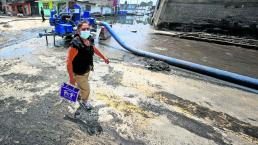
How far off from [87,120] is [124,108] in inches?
36.1

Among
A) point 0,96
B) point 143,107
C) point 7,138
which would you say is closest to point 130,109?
point 143,107

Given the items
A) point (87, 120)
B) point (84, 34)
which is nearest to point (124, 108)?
point (87, 120)

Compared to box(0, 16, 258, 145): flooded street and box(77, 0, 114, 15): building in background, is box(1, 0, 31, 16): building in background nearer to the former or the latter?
box(77, 0, 114, 15): building in background

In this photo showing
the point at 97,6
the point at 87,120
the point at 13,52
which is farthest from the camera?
the point at 97,6

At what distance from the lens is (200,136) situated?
3.90m

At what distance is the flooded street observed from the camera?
3725 mm

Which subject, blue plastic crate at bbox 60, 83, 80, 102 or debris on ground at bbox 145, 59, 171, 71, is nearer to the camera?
blue plastic crate at bbox 60, 83, 80, 102

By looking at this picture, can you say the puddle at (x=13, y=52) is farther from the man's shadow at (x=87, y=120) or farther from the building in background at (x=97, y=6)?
the building in background at (x=97, y=6)

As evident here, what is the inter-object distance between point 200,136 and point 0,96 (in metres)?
4.41

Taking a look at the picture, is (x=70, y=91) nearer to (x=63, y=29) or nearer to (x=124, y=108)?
(x=124, y=108)

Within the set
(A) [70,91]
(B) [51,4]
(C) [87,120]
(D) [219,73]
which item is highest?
(B) [51,4]

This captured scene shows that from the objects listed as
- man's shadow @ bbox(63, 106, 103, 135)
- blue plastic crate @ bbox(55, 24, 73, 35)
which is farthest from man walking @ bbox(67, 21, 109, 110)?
blue plastic crate @ bbox(55, 24, 73, 35)

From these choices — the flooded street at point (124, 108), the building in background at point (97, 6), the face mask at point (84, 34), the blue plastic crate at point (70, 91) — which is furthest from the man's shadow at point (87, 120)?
the building in background at point (97, 6)

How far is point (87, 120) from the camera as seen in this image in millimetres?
Answer: 4082
